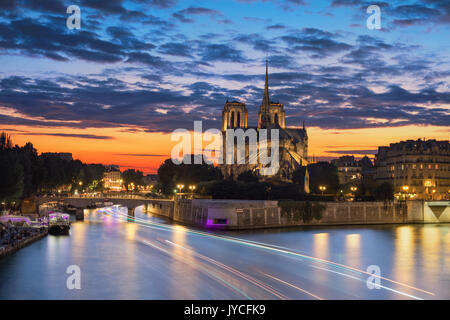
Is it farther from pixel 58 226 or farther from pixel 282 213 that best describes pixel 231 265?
pixel 282 213

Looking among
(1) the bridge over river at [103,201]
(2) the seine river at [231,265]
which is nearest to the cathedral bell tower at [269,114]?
(1) the bridge over river at [103,201]

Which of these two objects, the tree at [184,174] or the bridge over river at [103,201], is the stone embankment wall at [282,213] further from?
the tree at [184,174]

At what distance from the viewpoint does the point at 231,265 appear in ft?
110

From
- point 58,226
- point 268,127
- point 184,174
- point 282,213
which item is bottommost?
point 58,226

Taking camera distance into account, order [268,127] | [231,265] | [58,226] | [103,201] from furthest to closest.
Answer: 1. [268,127]
2. [103,201]
3. [58,226]
4. [231,265]

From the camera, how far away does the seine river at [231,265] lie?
26812mm

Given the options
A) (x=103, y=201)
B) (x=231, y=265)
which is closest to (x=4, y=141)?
(x=103, y=201)

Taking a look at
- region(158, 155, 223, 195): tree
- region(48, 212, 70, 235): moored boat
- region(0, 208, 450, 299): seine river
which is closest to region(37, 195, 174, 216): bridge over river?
region(0, 208, 450, 299): seine river

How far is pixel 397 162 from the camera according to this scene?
297 feet

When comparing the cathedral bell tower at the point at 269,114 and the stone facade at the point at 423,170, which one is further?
the cathedral bell tower at the point at 269,114

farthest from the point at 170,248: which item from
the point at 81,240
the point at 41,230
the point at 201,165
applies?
the point at 201,165

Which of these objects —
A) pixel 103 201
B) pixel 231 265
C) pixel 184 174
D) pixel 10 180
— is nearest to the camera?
pixel 231 265

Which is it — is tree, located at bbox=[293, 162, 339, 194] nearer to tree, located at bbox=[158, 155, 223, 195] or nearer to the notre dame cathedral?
tree, located at bbox=[158, 155, 223, 195]

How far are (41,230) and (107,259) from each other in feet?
47.4
